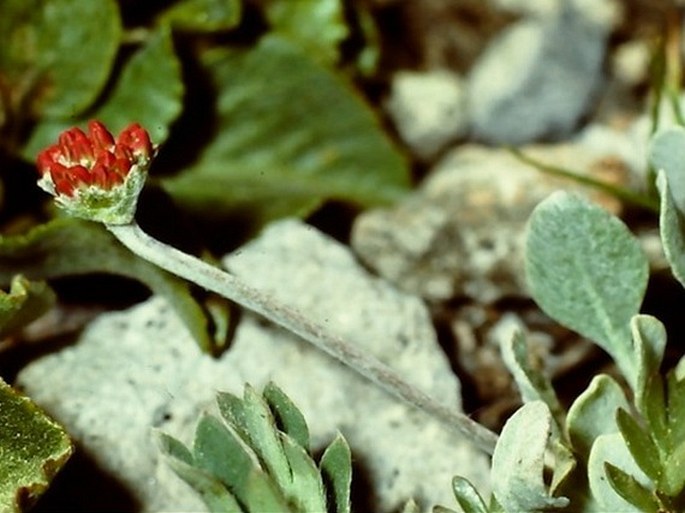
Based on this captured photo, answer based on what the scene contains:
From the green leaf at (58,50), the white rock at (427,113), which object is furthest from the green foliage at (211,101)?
the white rock at (427,113)

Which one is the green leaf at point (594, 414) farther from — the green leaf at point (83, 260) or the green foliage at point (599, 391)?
the green leaf at point (83, 260)

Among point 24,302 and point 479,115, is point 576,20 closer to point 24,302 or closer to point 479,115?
point 479,115

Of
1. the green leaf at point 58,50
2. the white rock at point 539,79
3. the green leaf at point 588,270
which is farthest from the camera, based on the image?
the white rock at point 539,79

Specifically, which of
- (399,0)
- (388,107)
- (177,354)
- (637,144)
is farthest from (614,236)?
(399,0)

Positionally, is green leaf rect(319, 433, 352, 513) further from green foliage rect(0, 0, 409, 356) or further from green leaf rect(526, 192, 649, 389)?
green foliage rect(0, 0, 409, 356)

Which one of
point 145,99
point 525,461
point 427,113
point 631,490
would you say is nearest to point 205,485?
point 525,461

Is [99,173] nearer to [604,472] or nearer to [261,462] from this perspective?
[261,462]
